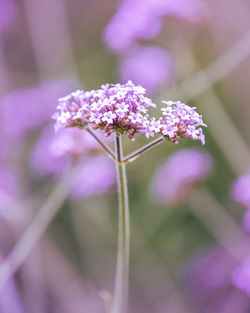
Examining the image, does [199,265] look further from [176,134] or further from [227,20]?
[227,20]

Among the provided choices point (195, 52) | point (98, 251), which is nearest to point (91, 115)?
point (98, 251)

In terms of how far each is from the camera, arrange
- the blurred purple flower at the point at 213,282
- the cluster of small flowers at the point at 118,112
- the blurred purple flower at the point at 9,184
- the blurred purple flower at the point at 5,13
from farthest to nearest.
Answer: the blurred purple flower at the point at 5,13, the blurred purple flower at the point at 9,184, the blurred purple flower at the point at 213,282, the cluster of small flowers at the point at 118,112

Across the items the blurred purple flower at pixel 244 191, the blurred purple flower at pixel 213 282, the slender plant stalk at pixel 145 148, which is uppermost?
the slender plant stalk at pixel 145 148

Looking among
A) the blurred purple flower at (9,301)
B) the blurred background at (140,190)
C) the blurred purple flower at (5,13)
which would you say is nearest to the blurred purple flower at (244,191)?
the blurred background at (140,190)

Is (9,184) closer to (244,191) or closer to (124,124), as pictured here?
(244,191)

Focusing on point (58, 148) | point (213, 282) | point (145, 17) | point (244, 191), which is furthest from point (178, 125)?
point (213, 282)

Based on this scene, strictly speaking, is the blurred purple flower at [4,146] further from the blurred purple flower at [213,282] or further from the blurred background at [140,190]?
the blurred purple flower at [213,282]
